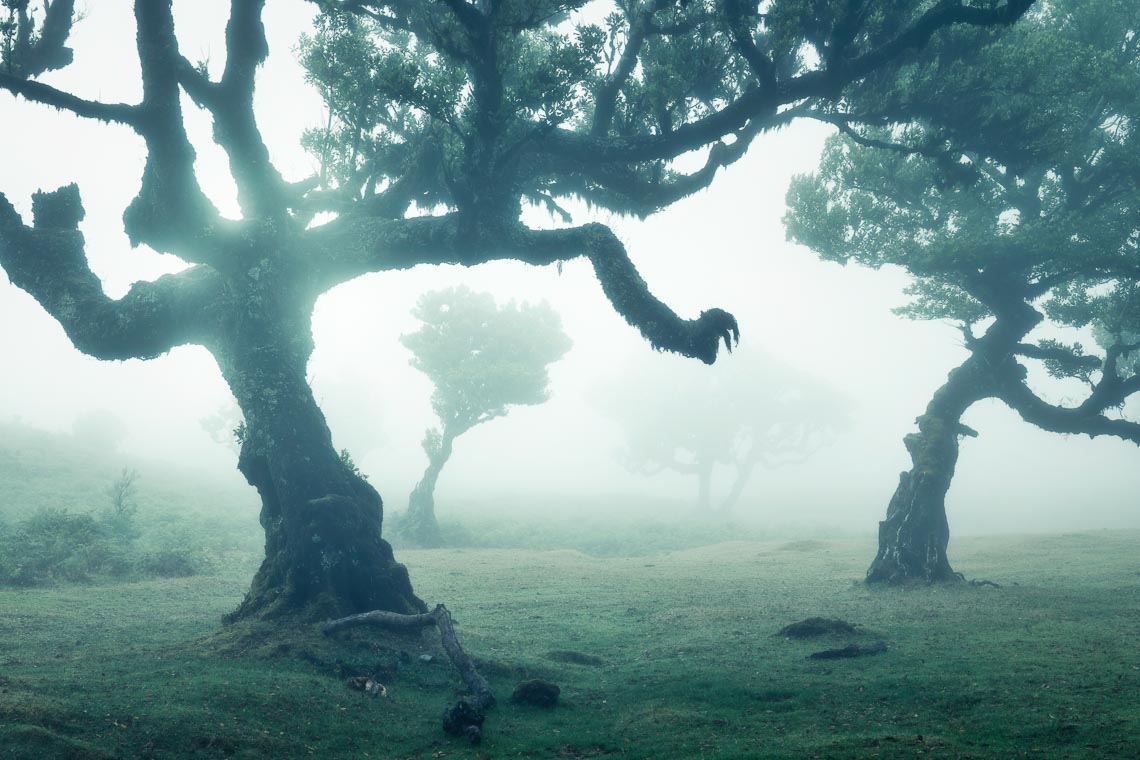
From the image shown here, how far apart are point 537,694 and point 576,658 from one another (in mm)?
2910

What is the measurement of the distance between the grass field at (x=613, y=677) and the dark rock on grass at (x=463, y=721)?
0.50 ft

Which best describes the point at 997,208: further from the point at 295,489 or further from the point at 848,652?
the point at 295,489

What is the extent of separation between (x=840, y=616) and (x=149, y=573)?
19478 mm

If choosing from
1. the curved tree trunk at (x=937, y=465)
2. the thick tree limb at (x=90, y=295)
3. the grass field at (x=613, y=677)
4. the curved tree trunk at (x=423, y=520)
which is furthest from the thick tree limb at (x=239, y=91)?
the curved tree trunk at (x=423, y=520)

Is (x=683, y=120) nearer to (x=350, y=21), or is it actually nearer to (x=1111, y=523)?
(x=350, y=21)

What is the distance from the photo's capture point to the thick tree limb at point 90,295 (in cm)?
1392

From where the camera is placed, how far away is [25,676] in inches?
351

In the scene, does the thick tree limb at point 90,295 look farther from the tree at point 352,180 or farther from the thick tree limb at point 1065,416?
the thick tree limb at point 1065,416

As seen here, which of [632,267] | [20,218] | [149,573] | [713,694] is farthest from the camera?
[149,573]

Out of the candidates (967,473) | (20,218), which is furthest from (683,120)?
(967,473)

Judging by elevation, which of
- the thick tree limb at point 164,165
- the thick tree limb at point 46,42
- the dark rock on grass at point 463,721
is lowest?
the dark rock on grass at point 463,721

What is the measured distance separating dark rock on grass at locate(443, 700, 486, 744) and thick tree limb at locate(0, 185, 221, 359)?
9.88 meters

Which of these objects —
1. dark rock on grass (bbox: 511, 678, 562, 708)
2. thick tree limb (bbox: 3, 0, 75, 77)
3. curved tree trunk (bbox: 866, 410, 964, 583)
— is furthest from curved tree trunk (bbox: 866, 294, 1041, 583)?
thick tree limb (bbox: 3, 0, 75, 77)

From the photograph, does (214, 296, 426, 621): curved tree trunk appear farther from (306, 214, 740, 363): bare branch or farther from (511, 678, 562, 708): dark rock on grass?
(511, 678, 562, 708): dark rock on grass
